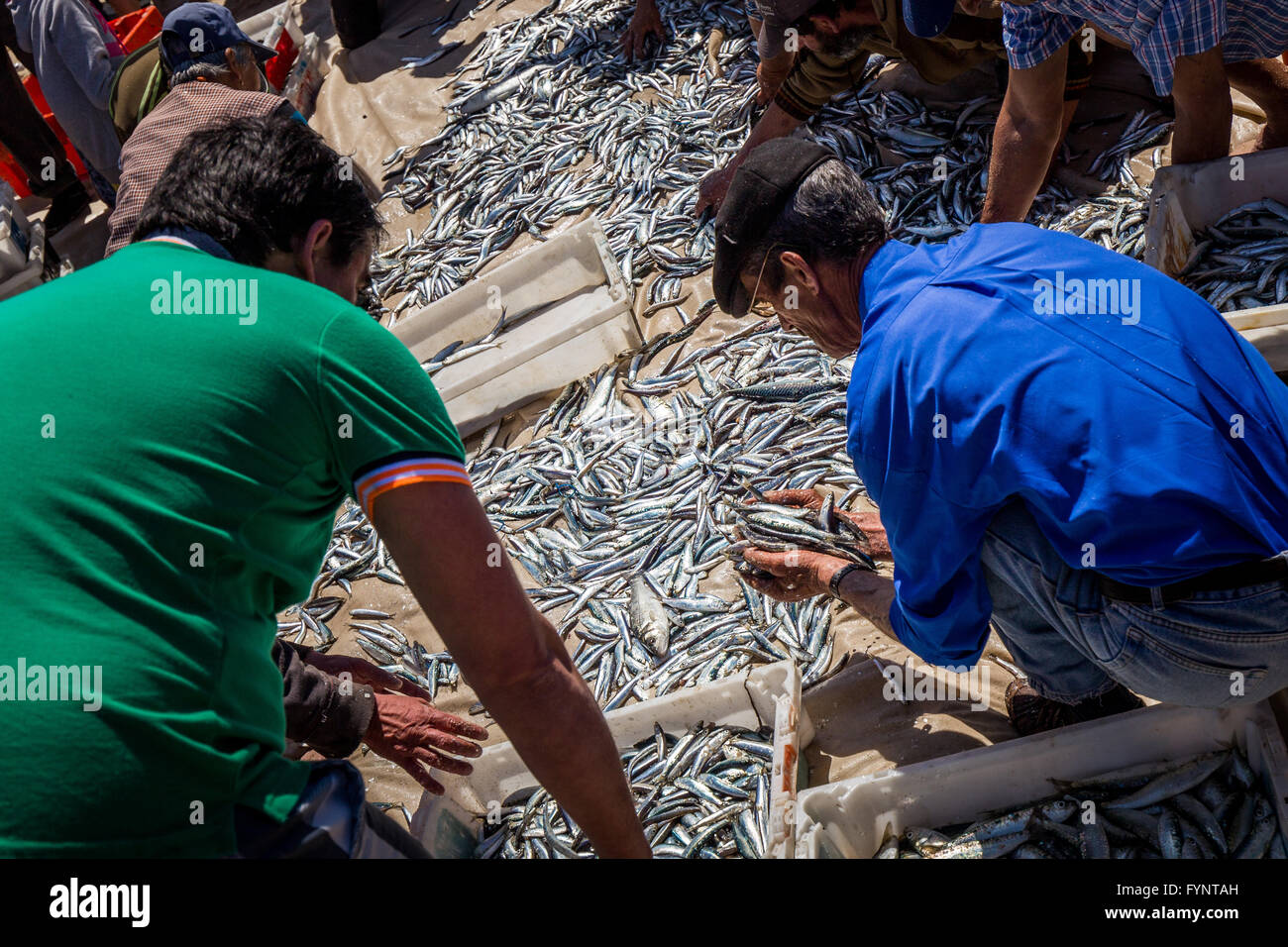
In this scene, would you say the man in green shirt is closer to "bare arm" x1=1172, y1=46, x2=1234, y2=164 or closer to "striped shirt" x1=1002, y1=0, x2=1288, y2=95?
"striped shirt" x1=1002, y1=0, x2=1288, y2=95

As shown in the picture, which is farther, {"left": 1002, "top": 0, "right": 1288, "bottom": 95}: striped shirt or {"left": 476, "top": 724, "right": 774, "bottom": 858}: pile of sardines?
{"left": 1002, "top": 0, "right": 1288, "bottom": 95}: striped shirt

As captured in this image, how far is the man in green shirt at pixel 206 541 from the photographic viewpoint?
156 centimetres

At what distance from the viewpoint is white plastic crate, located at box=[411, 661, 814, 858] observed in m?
3.28

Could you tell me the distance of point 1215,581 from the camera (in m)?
2.34

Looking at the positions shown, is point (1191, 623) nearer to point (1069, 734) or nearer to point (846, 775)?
point (1069, 734)

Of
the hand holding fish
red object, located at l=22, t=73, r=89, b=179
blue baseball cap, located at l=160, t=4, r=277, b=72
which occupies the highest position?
red object, located at l=22, t=73, r=89, b=179

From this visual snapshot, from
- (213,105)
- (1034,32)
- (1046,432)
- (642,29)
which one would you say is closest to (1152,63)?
(1034,32)

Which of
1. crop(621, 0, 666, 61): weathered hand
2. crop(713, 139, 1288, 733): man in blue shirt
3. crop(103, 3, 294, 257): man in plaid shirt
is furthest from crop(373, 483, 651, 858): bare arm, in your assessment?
crop(621, 0, 666, 61): weathered hand

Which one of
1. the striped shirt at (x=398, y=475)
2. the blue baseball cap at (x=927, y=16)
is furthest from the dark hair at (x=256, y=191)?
the blue baseball cap at (x=927, y=16)

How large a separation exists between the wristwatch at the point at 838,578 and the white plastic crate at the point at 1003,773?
0.57m

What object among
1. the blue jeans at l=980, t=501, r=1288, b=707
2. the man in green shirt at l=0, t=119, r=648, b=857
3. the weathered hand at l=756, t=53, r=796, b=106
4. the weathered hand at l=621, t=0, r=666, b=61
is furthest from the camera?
the weathered hand at l=621, t=0, r=666, b=61

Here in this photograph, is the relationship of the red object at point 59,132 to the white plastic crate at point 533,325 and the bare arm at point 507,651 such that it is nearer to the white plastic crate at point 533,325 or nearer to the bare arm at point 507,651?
the white plastic crate at point 533,325

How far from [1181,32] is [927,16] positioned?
1.32m

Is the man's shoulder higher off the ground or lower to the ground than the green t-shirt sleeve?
higher
